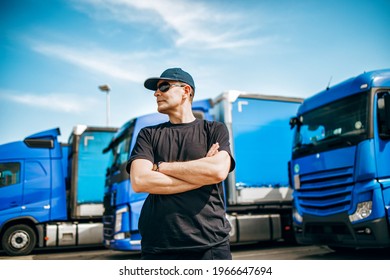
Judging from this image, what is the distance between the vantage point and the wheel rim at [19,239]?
799 cm

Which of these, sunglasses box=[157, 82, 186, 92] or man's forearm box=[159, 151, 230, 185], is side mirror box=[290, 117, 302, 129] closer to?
sunglasses box=[157, 82, 186, 92]

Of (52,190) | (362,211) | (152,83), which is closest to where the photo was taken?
(152,83)

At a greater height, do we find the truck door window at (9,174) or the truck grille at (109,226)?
the truck door window at (9,174)

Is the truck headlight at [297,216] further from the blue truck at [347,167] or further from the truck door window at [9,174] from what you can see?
the truck door window at [9,174]

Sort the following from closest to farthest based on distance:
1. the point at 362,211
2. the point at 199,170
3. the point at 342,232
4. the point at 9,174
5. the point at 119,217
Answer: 1. the point at 199,170
2. the point at 362,211
3. the point at 342,232
4. the point at 119,217
5. the point at 9,174

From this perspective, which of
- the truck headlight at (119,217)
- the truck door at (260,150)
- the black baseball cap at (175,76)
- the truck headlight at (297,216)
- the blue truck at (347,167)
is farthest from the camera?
the truck door at (260,150)

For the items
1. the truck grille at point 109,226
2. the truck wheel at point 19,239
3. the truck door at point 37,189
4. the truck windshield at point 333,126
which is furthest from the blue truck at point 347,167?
the truck wheel at point 19,239

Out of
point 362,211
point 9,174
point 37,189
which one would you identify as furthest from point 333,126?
point 37,189

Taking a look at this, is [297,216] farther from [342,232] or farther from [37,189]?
[37,189]

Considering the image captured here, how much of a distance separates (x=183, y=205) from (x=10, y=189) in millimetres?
6098

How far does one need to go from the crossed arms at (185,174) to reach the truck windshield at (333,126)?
3544 mm

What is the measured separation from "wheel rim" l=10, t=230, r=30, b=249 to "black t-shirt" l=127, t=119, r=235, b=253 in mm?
6665

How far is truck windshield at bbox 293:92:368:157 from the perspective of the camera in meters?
5.38

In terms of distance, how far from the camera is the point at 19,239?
8031 mm
